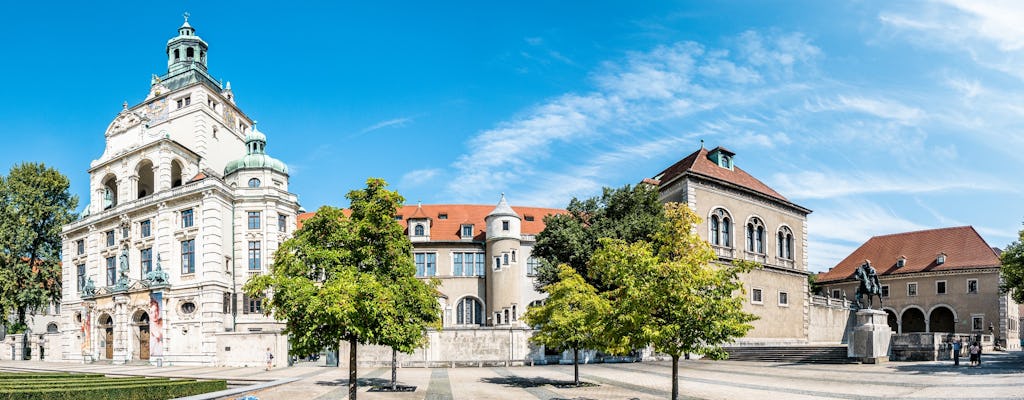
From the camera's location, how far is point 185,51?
212ft

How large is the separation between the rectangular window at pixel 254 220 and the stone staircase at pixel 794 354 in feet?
111

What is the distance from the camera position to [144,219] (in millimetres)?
54969

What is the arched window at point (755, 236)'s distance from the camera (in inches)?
2109

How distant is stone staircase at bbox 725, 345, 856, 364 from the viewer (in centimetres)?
3959

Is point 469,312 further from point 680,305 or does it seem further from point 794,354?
point 680,305

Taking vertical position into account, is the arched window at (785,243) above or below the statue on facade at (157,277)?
above

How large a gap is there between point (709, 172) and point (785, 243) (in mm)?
10317

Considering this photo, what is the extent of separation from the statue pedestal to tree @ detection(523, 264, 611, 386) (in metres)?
17.2

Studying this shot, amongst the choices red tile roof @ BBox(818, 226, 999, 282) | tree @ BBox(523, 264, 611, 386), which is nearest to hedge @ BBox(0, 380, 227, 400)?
tree @ BBox(523, 264, 611, 386)

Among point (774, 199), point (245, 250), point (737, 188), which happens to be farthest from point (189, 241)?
point (774, 199)

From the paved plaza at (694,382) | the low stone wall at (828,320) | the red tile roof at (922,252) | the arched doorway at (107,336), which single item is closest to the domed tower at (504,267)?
the paved plaza at (694,382)

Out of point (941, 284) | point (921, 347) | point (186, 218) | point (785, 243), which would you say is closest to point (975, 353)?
point (921, 347)

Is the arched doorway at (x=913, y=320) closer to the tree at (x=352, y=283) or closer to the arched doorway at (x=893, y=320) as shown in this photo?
the arched doorway at (x=893, y=320)

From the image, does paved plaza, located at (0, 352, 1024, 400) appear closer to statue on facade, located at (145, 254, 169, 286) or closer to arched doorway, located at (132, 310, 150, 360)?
statue on facade, located at (145, 254, 169, 286)
